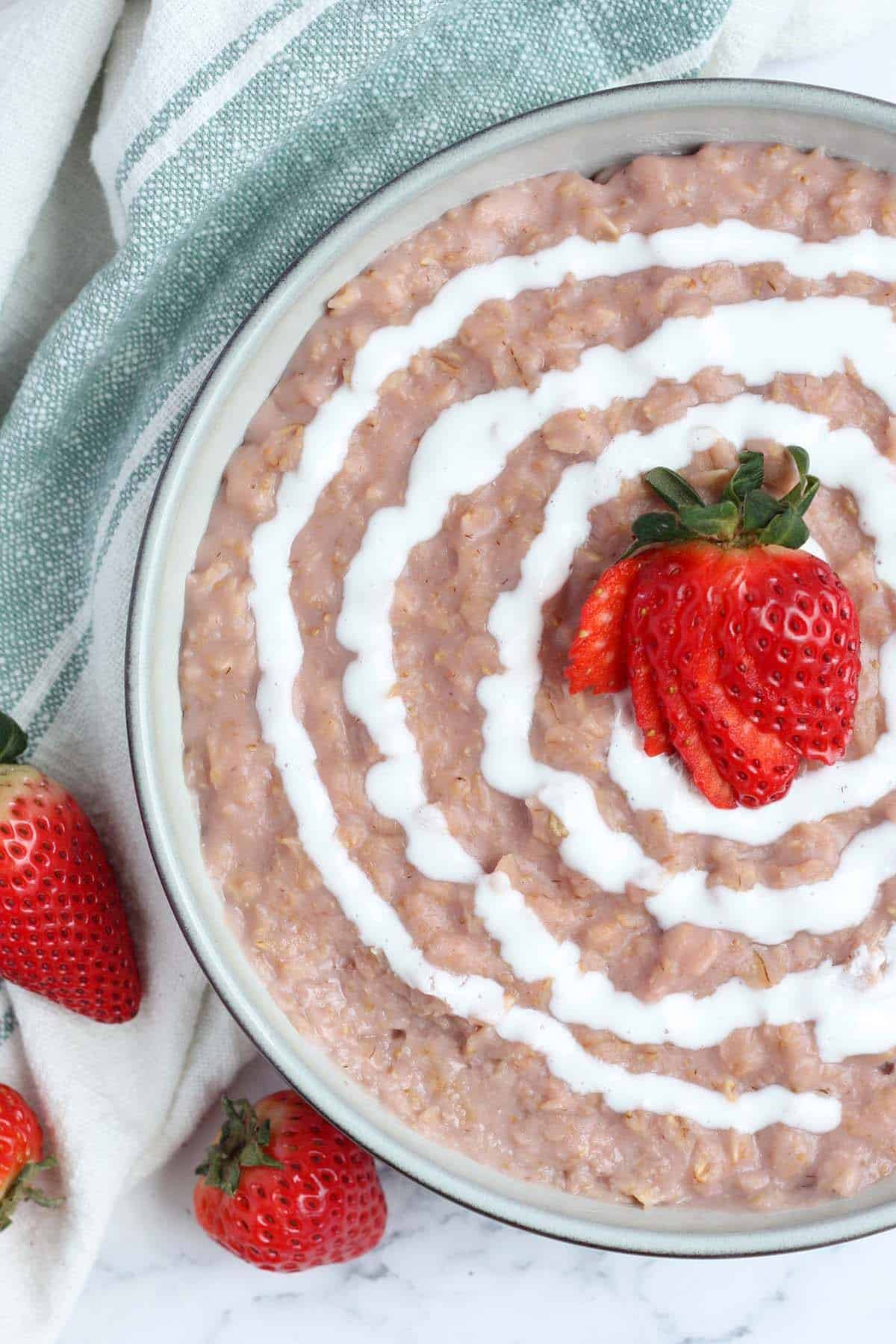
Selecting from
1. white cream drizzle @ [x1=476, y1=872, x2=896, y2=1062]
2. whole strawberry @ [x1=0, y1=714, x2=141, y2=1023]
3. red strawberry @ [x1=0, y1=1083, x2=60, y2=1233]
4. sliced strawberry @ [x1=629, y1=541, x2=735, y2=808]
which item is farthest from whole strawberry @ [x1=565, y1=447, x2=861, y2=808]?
red strawberry @ [x1=0, y1=1083, x2=60, y2=1233]

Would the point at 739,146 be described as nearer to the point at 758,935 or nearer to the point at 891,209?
the point at 891,209

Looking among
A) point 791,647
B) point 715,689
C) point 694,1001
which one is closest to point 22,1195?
point 694,1001

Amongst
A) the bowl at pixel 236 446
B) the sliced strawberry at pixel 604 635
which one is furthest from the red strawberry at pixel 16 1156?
the sliced strawberry at pixel 604 635

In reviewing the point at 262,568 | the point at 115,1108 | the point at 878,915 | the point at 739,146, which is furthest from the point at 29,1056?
the point at 739,146

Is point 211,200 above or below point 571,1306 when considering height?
above

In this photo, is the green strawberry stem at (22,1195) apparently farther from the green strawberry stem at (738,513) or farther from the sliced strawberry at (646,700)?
the green strawberry stem at (738,513)

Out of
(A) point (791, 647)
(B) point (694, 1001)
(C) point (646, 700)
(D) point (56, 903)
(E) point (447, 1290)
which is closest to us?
(A) point (791, 647)

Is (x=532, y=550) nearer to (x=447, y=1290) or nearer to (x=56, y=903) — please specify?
(x=56, y=903)

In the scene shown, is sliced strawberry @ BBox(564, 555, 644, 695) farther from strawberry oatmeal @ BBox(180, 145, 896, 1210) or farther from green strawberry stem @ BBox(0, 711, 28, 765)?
green strawberry stem @ BBox(0, 711, 28, 765)
